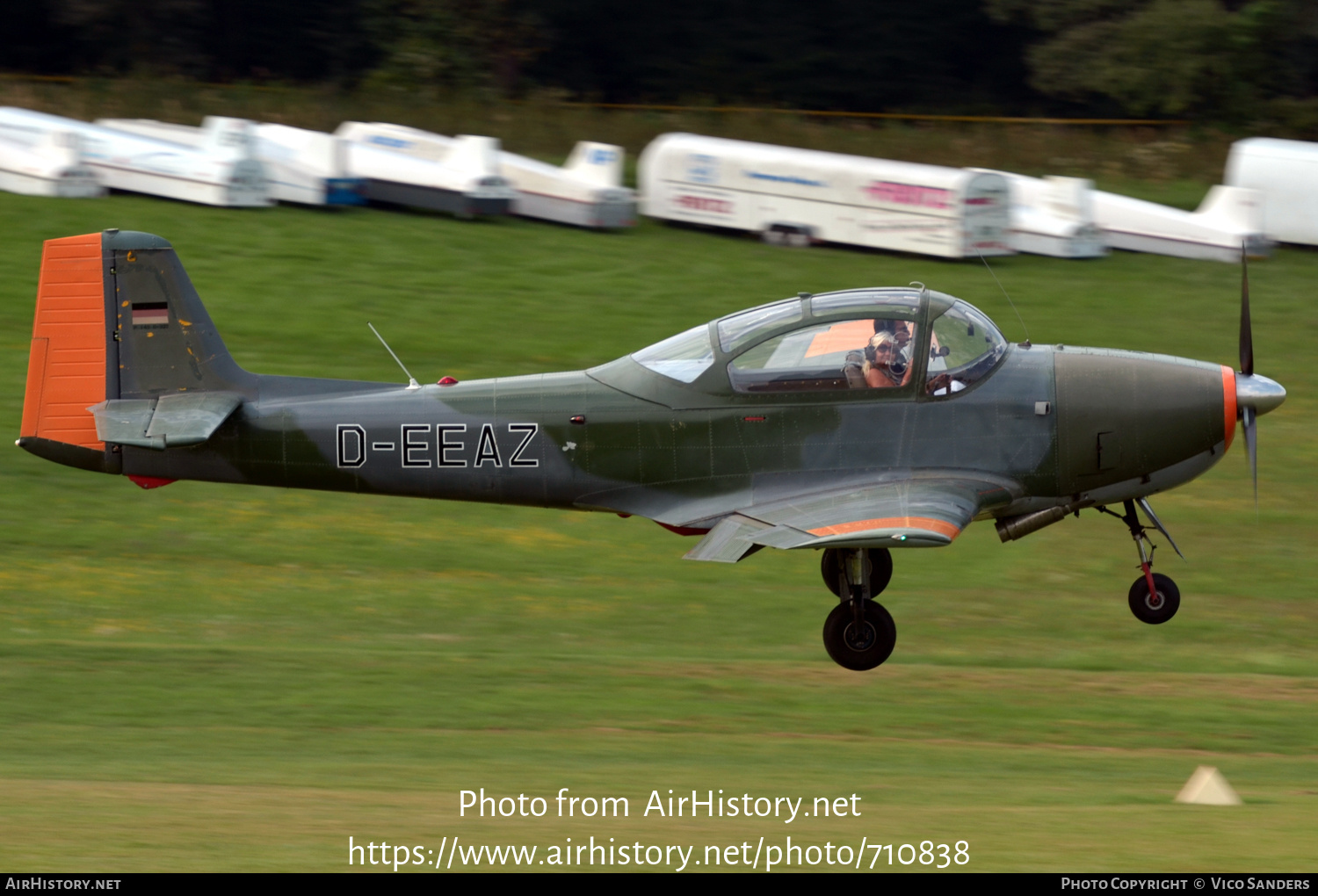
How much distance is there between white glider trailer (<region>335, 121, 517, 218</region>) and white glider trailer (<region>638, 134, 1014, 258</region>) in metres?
2.99

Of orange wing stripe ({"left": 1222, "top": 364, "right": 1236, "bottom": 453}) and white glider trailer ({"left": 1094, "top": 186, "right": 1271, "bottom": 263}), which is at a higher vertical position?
white glider trailer ({"left": 1094, "top": 186, "right": 1271, "bottom": 263})

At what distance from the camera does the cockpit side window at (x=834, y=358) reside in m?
12.4

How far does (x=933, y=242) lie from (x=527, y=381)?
1598cm

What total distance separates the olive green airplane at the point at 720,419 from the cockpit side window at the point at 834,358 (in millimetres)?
14

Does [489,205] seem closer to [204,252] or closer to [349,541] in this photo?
[204,252]

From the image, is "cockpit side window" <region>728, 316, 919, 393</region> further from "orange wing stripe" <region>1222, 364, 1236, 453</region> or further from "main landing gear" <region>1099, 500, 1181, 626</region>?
"main landing gear" <region>1099, 500, 1181, 626</region>

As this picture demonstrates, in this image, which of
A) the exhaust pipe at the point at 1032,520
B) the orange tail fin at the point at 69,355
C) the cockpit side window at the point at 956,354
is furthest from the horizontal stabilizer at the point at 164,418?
the exhaust pipe at the point at 1032,520

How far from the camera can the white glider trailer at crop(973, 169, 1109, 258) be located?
28.5m

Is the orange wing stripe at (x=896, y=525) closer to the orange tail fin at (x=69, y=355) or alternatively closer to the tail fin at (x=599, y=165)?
the orange tail fin at (x=69, y=355)

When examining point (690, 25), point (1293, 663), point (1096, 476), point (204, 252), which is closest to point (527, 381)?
point (1096, 476)

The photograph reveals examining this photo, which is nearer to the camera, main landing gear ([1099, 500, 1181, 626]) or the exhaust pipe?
the exhaust pipe

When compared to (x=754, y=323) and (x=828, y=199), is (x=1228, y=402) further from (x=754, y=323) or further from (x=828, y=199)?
(x=828, y=199)

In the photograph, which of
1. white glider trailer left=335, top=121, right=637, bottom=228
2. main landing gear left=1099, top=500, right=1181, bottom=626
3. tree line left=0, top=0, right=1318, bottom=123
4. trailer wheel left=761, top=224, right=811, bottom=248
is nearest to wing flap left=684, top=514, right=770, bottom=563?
main landing gear left=1099, top=500, right=1181, bottom=626
